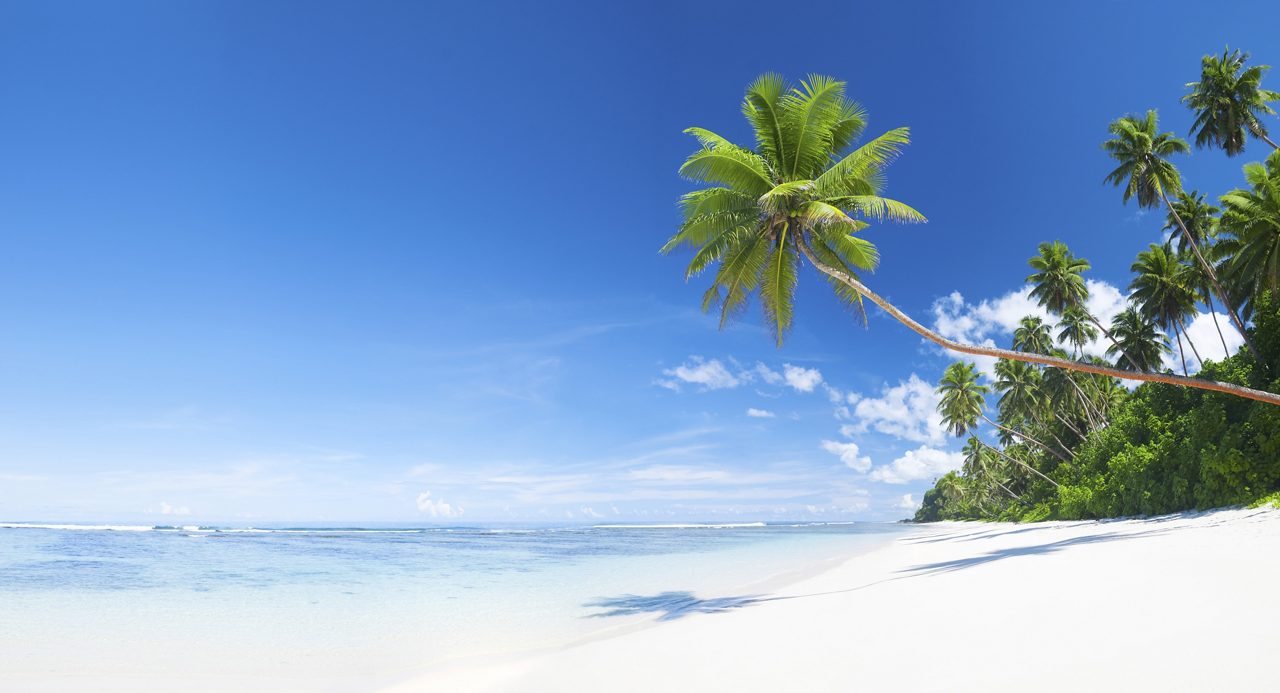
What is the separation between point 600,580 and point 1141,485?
21.2 m

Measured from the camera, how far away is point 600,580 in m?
15.0

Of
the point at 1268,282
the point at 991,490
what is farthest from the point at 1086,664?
the point at 991,490

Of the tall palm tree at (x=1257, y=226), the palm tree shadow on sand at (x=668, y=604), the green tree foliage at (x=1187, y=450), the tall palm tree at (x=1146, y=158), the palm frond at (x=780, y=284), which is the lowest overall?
the palm tree shadow on sand at (x=668, y=604)

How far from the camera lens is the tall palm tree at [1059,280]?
32.2m

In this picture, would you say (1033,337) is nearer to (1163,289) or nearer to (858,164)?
(1163,289)

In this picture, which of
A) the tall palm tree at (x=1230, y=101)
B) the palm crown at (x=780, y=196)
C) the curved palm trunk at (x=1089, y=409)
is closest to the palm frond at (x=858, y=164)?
the palm crown at (x=780, y=196)

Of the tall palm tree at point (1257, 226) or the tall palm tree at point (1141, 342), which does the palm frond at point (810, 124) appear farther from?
the tall palm tree at point (1141, 342)

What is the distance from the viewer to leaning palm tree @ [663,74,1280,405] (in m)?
11.4

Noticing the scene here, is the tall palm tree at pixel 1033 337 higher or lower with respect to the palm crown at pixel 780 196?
higher

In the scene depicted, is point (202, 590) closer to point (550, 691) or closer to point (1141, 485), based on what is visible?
point (550, 691)

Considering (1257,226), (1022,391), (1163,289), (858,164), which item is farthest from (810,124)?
(1022,391)

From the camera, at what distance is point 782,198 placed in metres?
11.2

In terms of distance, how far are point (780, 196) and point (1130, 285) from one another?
28863 mm

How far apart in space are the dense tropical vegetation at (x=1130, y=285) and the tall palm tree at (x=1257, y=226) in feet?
0.16
